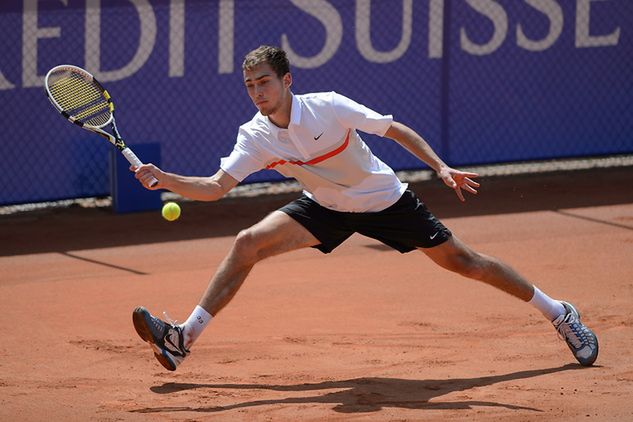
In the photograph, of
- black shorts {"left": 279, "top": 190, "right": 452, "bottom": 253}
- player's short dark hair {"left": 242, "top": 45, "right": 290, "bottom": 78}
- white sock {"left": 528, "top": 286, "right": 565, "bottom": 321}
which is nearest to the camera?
player's short dark hair {"left": 242, "top": 45, "right": 290, "bottom": 78}

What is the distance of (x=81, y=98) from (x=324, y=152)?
1.35 m

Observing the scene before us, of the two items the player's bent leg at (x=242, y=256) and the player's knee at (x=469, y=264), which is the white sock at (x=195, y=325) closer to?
the player's bent leg at (x=242, y=256)

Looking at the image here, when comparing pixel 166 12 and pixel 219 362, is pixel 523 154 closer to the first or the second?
pixel 166 12

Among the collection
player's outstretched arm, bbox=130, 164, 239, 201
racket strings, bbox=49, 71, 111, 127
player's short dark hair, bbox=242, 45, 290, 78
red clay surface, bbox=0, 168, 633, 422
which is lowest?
red clay surface, bbox=0, 168, 633, 422

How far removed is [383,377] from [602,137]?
21.6 feet

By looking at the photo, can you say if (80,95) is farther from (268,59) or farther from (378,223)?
(378,223)

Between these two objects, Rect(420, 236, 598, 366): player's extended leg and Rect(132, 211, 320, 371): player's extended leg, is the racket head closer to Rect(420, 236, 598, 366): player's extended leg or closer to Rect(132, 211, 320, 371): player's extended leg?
Rect(132, 211, 320, 371): player's extended leg

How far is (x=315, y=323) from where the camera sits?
7.06 metres

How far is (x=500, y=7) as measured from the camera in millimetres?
11422

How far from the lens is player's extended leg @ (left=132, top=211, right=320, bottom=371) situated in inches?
231

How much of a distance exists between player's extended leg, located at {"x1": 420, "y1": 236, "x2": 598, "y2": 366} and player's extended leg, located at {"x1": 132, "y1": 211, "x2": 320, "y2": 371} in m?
0.77

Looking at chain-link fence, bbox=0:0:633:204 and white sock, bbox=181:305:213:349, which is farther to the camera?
chain-link fence, bbox=0:0:633:204

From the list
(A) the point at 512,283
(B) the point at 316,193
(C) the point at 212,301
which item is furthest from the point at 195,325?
(A) the point at 512,283

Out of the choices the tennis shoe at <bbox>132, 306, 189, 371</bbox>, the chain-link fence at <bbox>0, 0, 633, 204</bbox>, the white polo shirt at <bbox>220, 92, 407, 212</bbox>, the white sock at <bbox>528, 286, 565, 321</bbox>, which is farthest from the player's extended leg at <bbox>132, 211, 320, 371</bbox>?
the chain-link fence at <bbox>0, 0, 633, 204</bbox>
